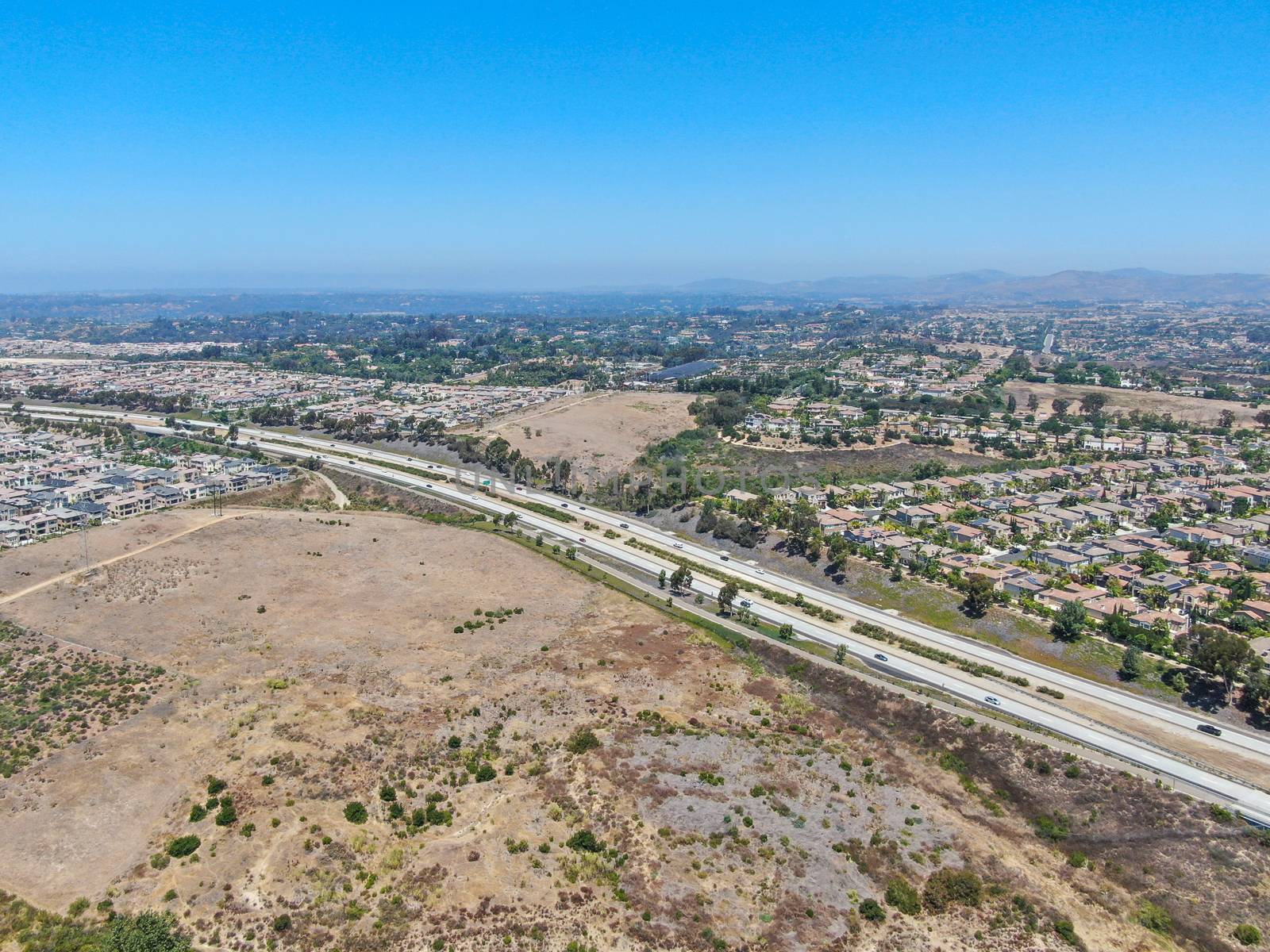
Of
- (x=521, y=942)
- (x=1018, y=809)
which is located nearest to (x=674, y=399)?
(x=1018, y=809)

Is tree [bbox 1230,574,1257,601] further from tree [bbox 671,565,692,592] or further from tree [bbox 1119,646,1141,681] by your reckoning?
tree [bbox 671,565,692,592]

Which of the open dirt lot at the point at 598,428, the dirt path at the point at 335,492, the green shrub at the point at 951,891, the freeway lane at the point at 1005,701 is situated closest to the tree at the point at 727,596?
the freeway lane at the point at 1005,701

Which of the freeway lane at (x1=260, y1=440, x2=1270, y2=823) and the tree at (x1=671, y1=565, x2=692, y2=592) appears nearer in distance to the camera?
the freeway lane at (x1=260, y1=440, x2=1270, y2=823)

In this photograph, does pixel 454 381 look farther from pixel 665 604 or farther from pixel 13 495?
pixel 665 604

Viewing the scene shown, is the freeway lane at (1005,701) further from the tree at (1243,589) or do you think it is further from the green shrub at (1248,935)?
the tree at (1243,589)

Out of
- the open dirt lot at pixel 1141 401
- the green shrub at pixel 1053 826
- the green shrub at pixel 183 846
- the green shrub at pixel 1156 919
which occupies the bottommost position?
the green shrub at pixel 1053 826

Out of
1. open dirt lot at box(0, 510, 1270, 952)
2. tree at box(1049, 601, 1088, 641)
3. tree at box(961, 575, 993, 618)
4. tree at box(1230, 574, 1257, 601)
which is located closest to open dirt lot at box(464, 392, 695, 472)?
tree at box(961, 575, 993, 618)

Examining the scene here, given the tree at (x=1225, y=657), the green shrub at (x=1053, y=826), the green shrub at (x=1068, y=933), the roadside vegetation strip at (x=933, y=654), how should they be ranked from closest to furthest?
the green shrub at (x=1068, y=933), the green shrub at (x=1053, y=826), the tree at (x=1225, y=657), the roadside vegetation strip at (x=933, y=654)
